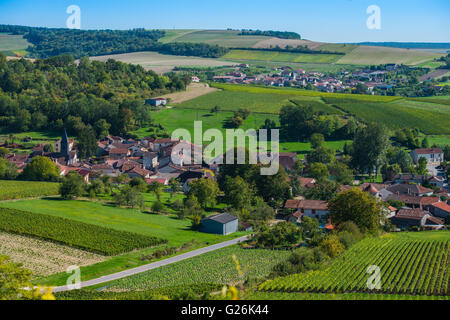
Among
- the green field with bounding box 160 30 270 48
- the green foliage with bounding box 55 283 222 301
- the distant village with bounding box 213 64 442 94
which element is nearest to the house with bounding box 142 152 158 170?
the green foliage with bounding box 55 283 222 301

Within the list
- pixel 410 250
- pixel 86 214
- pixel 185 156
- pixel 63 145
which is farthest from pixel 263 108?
pixel 410 250

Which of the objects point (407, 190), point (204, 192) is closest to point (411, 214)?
point (407, 190)

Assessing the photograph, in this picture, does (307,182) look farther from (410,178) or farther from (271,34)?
(271,34)

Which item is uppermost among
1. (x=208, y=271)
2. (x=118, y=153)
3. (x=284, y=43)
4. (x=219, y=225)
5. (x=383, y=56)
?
(x=284, y=43)

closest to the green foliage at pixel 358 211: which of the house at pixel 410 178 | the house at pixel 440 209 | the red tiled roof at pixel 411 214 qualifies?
the red tiled roof at pixel 411 214

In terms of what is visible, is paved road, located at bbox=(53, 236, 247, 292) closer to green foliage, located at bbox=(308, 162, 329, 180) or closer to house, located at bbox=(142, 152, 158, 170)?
green foliage, located at bbox=(308, 162, 329, 180)

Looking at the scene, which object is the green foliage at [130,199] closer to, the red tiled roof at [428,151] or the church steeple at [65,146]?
the church steeple at [65,146]
